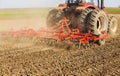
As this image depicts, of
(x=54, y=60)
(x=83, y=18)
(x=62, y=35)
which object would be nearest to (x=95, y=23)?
(x=83, y=18)

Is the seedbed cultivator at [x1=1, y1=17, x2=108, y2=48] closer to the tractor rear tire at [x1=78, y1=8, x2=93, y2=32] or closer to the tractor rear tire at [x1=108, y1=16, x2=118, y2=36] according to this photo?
the tractor rear tire at [x1=78, y1=8, x2=93, y2=32]

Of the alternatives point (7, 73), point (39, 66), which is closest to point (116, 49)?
point (39, 66)

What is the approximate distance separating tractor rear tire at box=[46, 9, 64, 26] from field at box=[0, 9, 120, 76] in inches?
63.4

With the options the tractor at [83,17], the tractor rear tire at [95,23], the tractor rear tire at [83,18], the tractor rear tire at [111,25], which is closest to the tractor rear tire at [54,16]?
the tractor at [83,17]

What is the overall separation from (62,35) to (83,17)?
1.07 metres

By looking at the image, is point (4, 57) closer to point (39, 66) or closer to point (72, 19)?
point (39, 66)

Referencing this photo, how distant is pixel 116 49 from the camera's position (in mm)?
9781

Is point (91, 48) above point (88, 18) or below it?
below

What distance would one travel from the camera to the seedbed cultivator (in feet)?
33.8

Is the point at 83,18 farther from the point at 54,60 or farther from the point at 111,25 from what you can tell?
the point at 54,60

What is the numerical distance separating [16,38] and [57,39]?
5.93 feet

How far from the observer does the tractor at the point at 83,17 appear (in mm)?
10672

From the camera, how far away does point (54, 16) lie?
11922mm

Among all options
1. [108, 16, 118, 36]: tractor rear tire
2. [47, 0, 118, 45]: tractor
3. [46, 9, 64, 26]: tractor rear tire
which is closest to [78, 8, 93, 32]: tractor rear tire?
[47, 0, 118, 45]: tractor
